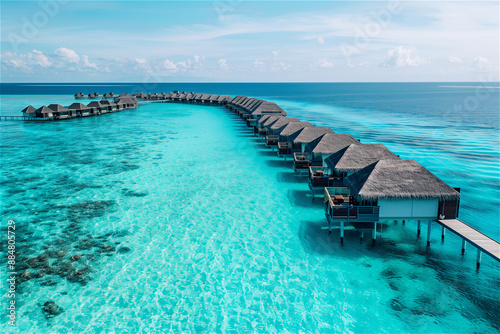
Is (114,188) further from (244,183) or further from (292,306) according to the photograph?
(292,306)

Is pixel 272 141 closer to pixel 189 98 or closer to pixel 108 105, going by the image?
pixel 108 105

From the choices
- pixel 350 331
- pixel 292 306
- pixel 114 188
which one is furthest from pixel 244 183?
pixel 350 331

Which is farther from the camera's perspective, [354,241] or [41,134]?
[41,134]

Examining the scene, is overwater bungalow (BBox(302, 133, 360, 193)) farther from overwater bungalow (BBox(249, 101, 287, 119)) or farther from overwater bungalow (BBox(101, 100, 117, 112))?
overwater bungalow (BBox(101, 100, 117, 112))

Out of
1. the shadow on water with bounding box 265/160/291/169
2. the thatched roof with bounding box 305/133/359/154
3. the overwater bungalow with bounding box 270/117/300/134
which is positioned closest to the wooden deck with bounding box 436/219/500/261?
the thatched roof with bounding box 305/133/359/154

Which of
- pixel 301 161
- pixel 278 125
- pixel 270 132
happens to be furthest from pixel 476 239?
pixel 270 132

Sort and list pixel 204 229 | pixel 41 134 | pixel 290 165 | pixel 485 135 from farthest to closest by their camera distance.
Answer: pixel 485 135 < pixel 41 134 < pixel 290 165 < pixel 204 229
